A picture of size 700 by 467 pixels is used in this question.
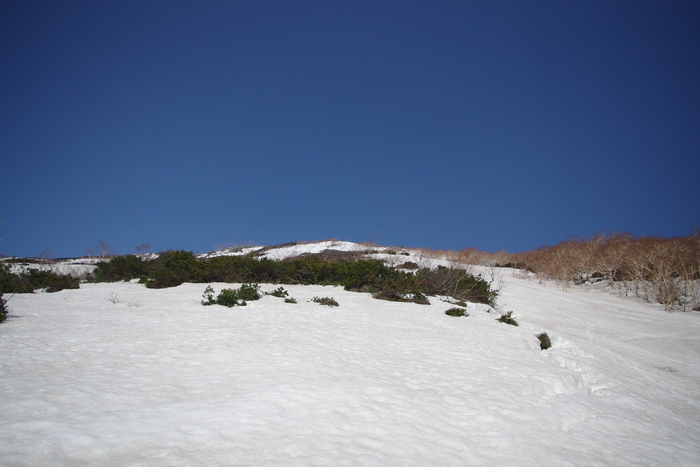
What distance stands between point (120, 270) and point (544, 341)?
14.3 metres

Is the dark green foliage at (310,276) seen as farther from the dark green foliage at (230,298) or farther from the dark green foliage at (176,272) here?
the dark green foliage at (230,298)

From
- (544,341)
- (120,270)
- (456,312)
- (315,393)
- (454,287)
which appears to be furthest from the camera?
(120,270)

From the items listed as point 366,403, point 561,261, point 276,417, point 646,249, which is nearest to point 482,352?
point 366,403

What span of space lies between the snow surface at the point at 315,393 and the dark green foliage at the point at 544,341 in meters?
0.20

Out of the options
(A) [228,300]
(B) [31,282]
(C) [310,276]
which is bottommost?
(A) [228,300]

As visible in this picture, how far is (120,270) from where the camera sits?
44.9ft

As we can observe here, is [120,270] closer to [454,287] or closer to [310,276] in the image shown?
[310,276]

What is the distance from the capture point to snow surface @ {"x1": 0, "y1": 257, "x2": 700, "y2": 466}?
2453mm

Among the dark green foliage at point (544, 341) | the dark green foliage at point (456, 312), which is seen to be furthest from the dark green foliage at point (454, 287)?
the dark green foliage at point (544, 341)

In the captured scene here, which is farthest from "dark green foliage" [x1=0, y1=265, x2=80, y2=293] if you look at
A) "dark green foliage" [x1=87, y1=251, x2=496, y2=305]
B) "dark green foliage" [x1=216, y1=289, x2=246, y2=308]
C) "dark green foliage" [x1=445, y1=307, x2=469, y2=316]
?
"dark green foliage" [x1=445, y1=307, x2=469, y2=316]

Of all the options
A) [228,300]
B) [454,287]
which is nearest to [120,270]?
[228,300]

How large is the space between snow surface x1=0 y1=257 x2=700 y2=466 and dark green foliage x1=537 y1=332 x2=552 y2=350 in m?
0.20

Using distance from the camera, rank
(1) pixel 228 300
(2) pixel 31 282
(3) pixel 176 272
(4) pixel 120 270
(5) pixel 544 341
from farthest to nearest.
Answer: (4) pixel 120 270
(3) pixel 176 272
(2) pixel 31 282
(1) pixel 228 300
(5) pixel 544 341

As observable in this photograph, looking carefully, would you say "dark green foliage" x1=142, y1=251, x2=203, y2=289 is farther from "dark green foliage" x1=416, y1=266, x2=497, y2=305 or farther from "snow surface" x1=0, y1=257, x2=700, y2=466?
"dark green foliage" x1=416, y1=266, x2=497, y2=305
